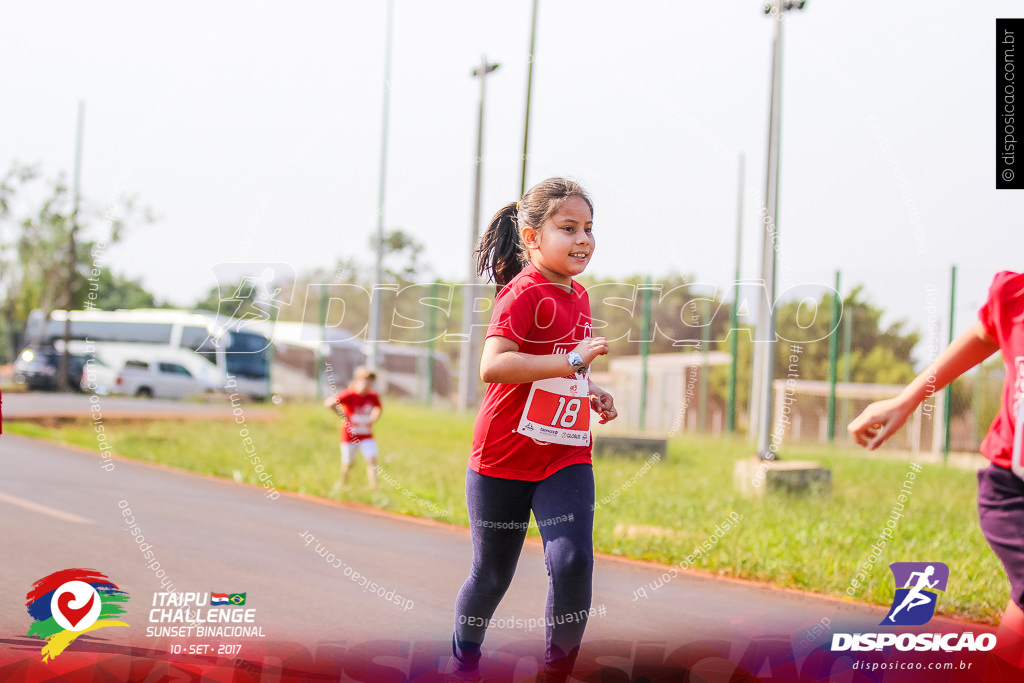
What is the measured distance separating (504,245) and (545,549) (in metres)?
1.10

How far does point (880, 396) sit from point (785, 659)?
11.9m

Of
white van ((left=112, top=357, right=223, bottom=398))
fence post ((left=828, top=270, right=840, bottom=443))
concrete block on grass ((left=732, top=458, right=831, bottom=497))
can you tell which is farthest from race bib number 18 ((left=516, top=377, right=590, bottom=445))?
white van ((left=112, top=357, right=223, bottom=398))

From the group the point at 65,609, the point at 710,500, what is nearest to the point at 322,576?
the point at 65,609

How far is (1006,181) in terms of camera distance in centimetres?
450

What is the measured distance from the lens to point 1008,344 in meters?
2.49

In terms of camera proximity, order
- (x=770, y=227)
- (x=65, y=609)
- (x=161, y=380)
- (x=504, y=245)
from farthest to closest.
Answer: (x=161, y=380) → (x=770, y=227) → (x=65, y=609) → (x=504, y=245)

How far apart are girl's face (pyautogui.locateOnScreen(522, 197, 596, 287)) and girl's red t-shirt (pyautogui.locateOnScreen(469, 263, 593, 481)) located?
0.16 ft

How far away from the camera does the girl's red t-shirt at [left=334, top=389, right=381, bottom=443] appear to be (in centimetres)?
923

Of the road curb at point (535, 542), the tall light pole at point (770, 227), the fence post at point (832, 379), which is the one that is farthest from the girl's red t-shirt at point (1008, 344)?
the fence post at point (832, 379)

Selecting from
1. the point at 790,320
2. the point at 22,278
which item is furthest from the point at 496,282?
the point at 22,278

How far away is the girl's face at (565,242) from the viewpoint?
2.96 metres

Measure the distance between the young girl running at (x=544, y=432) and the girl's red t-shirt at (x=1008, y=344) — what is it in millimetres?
1079

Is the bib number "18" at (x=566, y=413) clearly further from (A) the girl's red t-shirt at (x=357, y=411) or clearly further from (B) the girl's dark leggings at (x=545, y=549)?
(A) the girl's red t-shirt at (x=357, y=411)

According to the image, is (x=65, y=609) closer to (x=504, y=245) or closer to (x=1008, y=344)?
(x=504, y=245)
